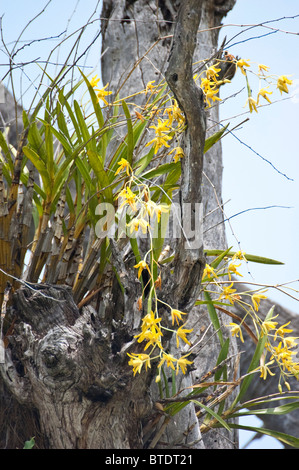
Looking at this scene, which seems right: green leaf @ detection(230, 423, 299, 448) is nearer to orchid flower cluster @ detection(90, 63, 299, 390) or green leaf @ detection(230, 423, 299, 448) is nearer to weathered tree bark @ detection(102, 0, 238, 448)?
orchid flower cluster @ detection(90, 63, 299, 390)

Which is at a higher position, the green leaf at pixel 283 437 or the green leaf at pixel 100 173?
the green leaf at pixel 100 173

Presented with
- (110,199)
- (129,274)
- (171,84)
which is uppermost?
(171,84)

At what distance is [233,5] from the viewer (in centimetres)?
163

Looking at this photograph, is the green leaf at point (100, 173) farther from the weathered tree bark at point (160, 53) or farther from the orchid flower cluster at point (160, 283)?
the weathered tree bark at point (160, 53)

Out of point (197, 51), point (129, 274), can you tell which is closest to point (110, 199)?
point (129, 274)

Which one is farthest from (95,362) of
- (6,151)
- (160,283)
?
(6,151)

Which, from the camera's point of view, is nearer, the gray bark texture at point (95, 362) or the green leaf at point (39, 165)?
the gray bark texture at point (95, 362)

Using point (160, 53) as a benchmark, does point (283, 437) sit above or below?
below

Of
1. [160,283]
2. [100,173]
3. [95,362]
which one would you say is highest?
[100,173]

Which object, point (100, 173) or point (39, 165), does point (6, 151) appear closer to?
point (39, 165)

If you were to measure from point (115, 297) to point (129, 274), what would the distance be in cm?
12

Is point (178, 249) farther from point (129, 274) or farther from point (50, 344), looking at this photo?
point (50, 344)

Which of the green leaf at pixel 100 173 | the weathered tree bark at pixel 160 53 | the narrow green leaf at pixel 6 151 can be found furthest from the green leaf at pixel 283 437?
the narrow green leaf at pixel 6 151

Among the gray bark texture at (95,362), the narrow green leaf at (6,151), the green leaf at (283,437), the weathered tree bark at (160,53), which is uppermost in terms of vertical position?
the weathered tree bark at (160,53)
